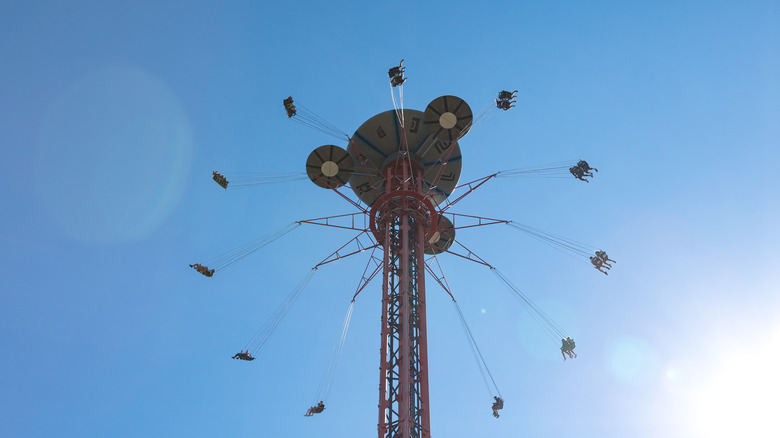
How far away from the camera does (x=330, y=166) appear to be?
1346 inches

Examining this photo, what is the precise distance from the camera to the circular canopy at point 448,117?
104 feet

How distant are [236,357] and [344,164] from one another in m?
11.4

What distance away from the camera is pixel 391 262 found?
31.0m

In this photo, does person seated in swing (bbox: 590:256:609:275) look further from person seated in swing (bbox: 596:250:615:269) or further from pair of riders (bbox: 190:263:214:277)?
pair of riders (bbox: 190:263:214:277)

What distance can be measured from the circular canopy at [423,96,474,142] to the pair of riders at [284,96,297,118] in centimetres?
724

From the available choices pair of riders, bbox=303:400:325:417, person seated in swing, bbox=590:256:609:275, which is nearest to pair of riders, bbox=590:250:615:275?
person seated in swing, bbox=590:256:609:275

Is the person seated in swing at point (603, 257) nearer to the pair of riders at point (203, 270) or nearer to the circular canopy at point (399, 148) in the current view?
the circular canopy at point (399, 148)

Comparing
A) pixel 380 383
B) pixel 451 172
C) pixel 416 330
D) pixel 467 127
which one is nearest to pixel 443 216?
pixel 451 172

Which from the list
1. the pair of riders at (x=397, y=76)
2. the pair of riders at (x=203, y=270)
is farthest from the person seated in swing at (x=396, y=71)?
the pair of riders at (x=203, y=270)

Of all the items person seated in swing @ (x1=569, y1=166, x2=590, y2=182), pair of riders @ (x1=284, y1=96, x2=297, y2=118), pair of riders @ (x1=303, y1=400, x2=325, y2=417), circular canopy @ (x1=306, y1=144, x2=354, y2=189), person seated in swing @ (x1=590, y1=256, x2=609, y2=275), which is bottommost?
pair of riders @ (x1=303, y1=400, x2=325, y2=417)

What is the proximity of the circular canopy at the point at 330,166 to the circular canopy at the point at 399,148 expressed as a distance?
590 mm

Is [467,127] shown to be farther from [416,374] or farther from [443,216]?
[416,374]

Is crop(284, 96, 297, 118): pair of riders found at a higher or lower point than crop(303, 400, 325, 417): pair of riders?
higher

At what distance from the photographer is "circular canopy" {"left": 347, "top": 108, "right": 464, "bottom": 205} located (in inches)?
1312
